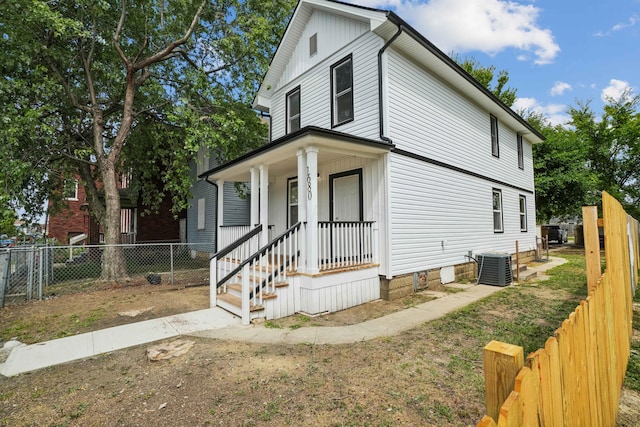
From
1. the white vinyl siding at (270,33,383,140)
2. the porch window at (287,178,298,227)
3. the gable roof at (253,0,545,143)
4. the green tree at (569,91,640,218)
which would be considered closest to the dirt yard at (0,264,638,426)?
the white vinyl siding at (270,33,383,140)

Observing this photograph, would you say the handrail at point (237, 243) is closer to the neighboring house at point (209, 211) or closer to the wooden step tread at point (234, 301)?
the wooden step tread at point (234, 301)

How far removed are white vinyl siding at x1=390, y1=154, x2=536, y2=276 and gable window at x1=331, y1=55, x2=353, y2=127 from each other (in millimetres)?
2138

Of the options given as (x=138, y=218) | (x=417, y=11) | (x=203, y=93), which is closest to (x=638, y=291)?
(x=417, y=11)

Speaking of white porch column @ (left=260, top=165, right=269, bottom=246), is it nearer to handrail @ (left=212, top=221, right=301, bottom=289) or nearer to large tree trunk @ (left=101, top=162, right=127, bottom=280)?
handrail @ (left=212, top=221, right=301, bottom=289)

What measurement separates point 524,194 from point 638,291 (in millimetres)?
7818

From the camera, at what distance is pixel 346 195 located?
8195 mm

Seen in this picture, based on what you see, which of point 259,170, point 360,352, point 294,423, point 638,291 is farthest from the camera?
point 259,170

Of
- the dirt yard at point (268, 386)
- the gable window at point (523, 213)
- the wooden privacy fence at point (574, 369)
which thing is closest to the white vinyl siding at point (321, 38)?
the wooden privacy fence at point (574, 369)

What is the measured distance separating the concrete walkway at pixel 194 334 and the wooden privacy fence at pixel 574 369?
2.69 metres

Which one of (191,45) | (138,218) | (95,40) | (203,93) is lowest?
(138,218)

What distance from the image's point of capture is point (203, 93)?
11.6 m

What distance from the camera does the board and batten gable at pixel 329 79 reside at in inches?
302

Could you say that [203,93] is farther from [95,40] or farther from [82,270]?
[82,270]

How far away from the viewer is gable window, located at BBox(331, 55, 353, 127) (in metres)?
8.36
